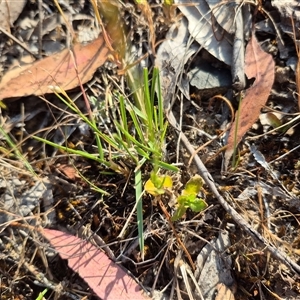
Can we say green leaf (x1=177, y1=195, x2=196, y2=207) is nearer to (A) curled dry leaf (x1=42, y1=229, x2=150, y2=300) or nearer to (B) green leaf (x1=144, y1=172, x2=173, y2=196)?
(B) green leaf (x1=144, y1=172, x2=173, y2=196)

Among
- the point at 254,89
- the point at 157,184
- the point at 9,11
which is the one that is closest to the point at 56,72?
the point at 9,11

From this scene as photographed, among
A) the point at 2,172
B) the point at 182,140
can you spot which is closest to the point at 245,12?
the point at 182,140

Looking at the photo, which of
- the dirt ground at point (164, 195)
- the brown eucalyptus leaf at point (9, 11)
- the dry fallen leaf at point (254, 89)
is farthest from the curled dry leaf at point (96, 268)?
the brown eucalyptus leaf at point (9, 11)

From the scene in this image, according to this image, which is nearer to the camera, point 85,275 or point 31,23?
point 85,275

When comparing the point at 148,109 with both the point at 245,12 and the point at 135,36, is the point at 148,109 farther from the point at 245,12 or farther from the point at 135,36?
the point at 245,12

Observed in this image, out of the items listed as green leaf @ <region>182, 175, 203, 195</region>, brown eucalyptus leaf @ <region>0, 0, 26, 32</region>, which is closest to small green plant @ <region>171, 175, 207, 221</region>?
green leaf @ <region>182, 175, 203, 195</region>

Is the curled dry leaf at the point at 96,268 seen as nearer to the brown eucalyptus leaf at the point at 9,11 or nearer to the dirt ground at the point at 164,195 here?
the dirt ground at the point at 164,195
